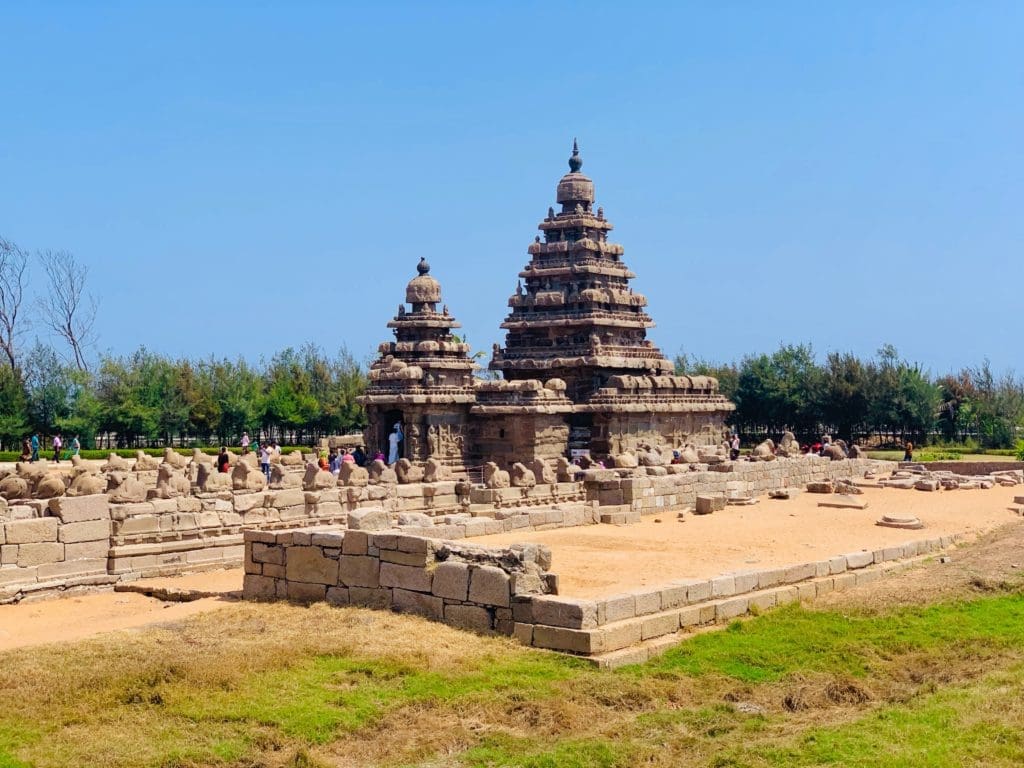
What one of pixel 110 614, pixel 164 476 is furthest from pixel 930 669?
pixel 164 476

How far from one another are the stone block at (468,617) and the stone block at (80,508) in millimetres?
6587

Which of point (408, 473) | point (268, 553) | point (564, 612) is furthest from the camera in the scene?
point (408, 473)

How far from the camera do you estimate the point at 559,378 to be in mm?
36406

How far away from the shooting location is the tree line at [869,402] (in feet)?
162

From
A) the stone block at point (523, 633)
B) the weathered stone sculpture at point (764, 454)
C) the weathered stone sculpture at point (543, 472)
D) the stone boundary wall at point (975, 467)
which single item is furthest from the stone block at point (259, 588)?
the stone boundary wall at point (975, 467)

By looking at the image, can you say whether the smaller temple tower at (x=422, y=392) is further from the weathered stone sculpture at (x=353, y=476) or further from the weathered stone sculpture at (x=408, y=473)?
the weathered stone sculpture at (x=353, y=476)

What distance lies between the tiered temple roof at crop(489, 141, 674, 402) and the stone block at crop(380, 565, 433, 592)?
23.5 meters

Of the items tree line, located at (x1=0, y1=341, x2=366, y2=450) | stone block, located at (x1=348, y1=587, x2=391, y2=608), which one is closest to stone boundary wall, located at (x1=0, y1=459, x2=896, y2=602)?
stone block, located at (x1=348, y1=587, x2=391, y2=608)

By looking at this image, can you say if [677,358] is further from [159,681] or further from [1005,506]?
[159,681]

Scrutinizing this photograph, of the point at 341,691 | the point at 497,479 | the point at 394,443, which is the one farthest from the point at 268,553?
the point at 394,443

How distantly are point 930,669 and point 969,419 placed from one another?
44.3 m

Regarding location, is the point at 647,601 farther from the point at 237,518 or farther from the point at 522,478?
the point at 522,478

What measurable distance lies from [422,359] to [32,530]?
21.5 m

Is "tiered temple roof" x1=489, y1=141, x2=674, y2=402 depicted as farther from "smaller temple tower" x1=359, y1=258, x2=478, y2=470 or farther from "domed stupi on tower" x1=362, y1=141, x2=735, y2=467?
"smaller temple tower" x1=359, y1=258, x2=478, y2=470
